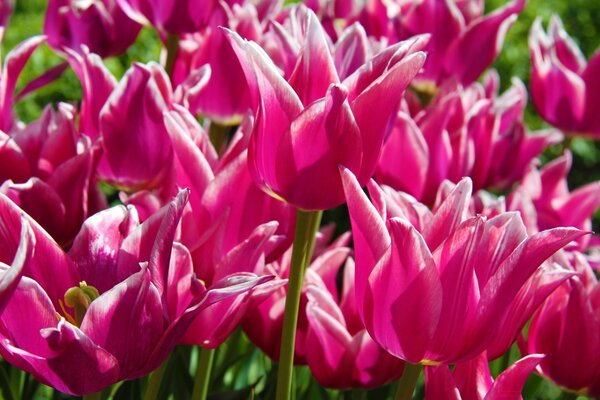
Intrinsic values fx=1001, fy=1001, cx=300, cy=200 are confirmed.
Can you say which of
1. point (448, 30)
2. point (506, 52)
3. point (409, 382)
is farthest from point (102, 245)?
point (506, 52)

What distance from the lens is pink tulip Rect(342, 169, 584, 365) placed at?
78 centimetres

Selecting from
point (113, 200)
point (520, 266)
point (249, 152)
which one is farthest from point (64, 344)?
point (113, 200)

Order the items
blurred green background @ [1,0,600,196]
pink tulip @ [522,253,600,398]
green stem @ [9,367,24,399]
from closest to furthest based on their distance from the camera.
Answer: pink tulip @ [522,253,600,398], green stem @ [9,367,24,399], blurred green background @ [1,0,600,196]

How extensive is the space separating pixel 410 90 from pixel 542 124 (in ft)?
9.47

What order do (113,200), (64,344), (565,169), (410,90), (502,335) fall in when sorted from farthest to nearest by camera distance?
(113,200), (410,90), (565,169), (502,335), (64,344)

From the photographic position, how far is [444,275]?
31.1 inches

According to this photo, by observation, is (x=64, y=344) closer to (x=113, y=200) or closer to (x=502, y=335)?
(x=502, y=335)

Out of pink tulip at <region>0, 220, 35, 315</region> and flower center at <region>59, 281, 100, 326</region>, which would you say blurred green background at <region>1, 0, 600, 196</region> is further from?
pink tulip at <region>0, 220, 35, 315</region>

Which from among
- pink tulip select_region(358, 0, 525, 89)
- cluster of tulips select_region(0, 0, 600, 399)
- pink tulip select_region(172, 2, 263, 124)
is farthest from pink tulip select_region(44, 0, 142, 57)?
pink tulip select_region(358, 0, 525, 89)

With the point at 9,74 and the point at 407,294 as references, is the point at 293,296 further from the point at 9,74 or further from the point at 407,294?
the point at 9,74

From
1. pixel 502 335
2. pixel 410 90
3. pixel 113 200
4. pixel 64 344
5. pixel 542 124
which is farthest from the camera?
pixel 542 124

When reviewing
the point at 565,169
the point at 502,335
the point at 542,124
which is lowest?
the point at 542,124

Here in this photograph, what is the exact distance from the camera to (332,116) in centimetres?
83

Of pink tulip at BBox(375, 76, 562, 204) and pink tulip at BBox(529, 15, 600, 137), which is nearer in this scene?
pink tulip at BBox(375, 76, 562, 204)
